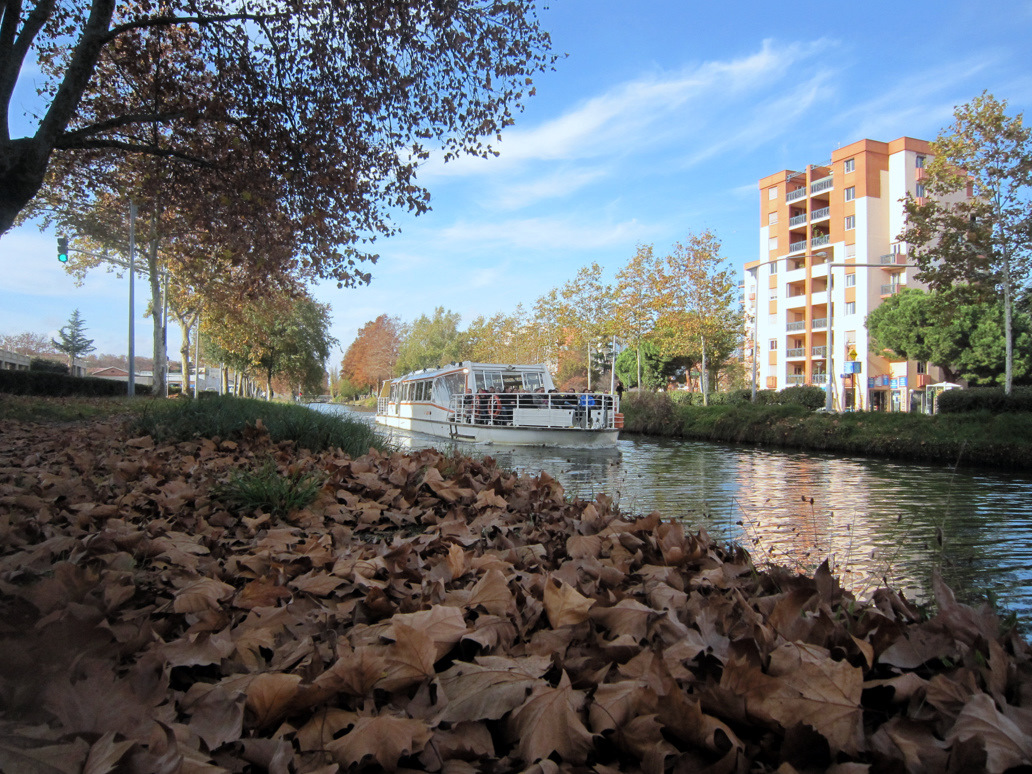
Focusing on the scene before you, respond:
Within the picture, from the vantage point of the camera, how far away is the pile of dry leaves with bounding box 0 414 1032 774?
1.34 metres

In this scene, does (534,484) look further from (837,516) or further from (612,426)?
(612,426)

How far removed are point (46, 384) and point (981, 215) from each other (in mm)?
30589

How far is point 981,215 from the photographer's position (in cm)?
1958

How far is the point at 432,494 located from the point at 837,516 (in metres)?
6.08

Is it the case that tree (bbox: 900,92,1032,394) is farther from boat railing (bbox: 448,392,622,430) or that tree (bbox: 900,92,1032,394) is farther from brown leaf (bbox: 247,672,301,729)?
brown leaf (bbox: 247,672,301,729)

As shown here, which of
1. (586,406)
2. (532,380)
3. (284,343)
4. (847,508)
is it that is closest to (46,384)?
(532,380)

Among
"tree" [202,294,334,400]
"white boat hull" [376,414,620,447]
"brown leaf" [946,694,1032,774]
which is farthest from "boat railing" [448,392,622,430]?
"tree" [202,294,334,400]

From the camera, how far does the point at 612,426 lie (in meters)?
19.1

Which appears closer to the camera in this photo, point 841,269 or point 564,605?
point 564,605

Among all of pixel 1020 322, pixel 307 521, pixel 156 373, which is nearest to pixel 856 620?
pixel 307 521

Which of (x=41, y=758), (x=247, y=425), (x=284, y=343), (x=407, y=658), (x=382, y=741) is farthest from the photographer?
(x=284, y=343)

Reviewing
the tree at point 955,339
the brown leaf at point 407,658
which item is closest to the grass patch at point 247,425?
the brown leaf at point 407,658

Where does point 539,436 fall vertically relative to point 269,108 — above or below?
below

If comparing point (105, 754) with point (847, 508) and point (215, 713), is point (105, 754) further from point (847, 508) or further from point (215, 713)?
point (847, 508)
